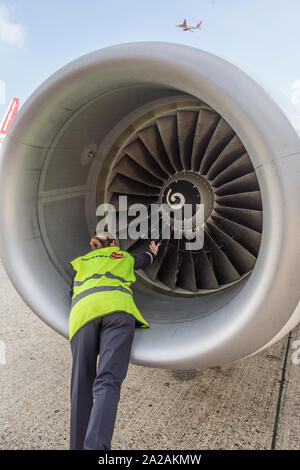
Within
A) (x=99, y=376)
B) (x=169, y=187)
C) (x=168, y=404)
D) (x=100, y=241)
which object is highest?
(x=169, y=187)

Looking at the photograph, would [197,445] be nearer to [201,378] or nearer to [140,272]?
[201,378]

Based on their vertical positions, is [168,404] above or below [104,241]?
below

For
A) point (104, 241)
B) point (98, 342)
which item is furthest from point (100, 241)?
point (98, 342)

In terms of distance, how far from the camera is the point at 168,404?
1.98 m

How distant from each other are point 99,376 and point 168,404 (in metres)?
0.54

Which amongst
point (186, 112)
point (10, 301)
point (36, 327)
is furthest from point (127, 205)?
point (10, 301)

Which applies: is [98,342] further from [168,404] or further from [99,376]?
[168,404]

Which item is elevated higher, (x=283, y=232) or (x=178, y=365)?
(x=283, y=232)

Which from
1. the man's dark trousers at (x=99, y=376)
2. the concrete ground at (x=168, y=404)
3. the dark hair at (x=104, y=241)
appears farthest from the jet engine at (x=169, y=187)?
the concrete ground at (x=168, y=404)

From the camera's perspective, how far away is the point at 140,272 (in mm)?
2484

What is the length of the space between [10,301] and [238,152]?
8.52 ft

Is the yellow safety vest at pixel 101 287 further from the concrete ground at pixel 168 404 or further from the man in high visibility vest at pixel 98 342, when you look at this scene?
the concrete ground at pixel 168 404

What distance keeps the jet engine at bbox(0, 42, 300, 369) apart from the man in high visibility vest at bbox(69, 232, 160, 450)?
0.37ft

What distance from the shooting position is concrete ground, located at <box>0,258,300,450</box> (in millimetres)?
1691
